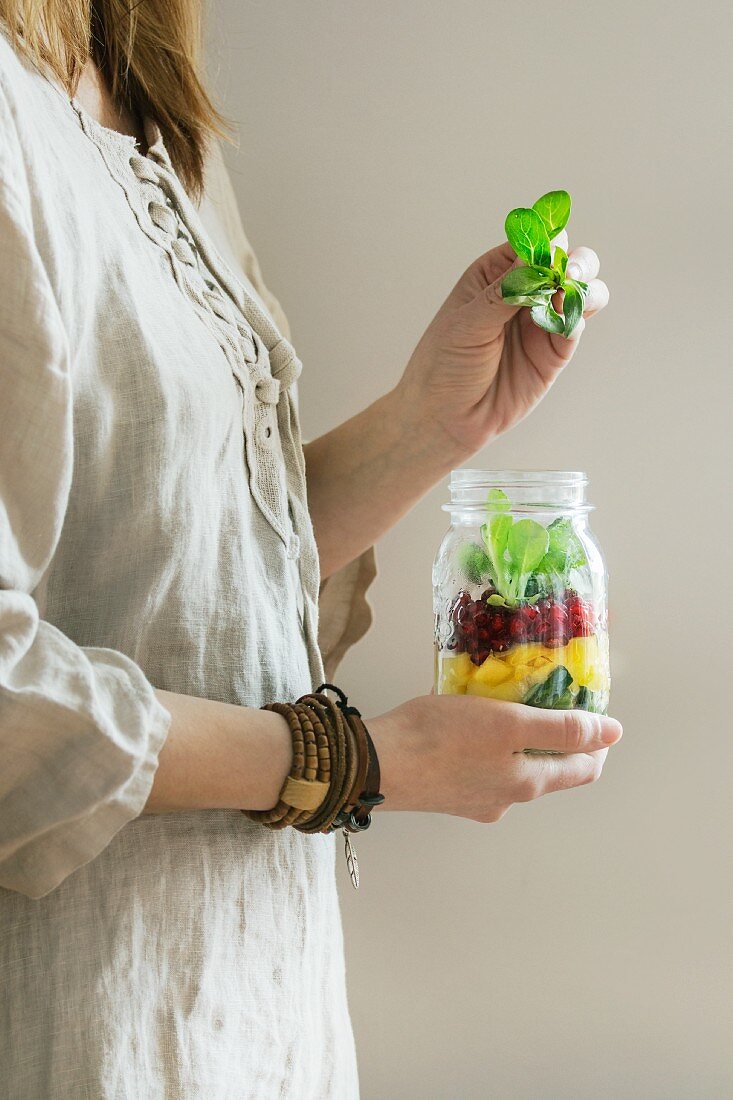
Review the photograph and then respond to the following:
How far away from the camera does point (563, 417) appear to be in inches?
41.9

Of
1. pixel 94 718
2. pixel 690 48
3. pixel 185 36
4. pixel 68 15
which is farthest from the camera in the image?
pixel 690 48

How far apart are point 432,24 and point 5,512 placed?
2.74ft

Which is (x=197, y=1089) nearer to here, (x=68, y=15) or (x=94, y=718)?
(x=94, y=718)

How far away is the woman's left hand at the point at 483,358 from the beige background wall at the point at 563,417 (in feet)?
0.84

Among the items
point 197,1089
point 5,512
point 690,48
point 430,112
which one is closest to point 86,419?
point 5,512

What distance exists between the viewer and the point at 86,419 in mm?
Result: 534

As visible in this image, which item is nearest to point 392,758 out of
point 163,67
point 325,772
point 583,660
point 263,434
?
point 325,772

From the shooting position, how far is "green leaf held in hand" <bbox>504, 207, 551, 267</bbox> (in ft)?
1.94

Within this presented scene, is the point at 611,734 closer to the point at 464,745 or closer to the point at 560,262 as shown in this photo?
the point at 464,745

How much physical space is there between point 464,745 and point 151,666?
196mm

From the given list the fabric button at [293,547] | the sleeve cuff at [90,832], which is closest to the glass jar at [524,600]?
the fabric button at [293,547]

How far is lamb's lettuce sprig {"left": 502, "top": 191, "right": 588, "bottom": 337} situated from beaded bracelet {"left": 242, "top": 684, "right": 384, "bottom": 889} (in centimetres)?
28

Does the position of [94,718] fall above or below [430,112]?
below

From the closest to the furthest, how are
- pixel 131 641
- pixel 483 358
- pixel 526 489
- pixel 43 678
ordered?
pixel 43 678, pixel 131 641, pixel 526 489, pixel 483 358
